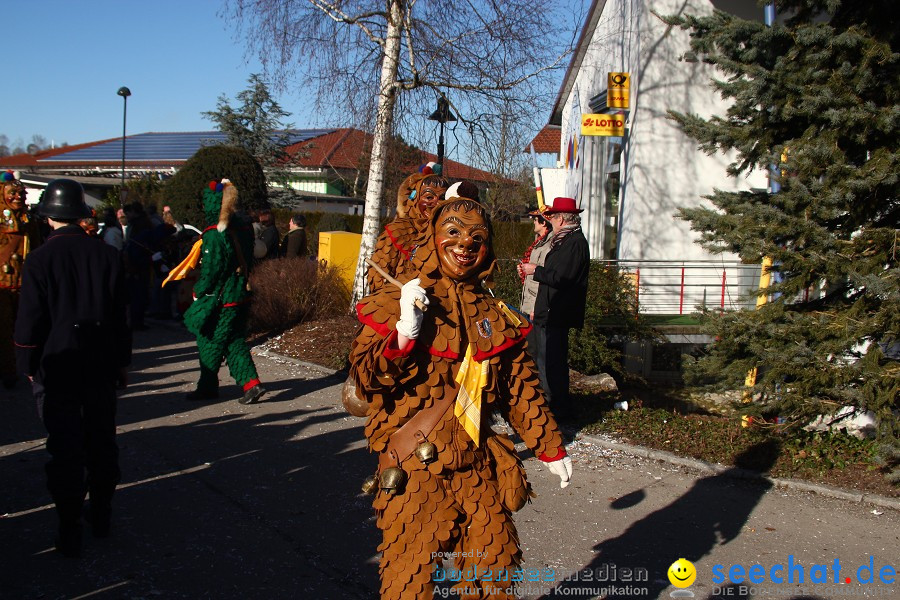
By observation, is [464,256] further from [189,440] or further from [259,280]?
[259,280]

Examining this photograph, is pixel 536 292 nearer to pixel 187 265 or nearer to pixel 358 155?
pixel 187 265

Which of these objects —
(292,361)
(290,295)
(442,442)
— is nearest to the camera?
(442,442)

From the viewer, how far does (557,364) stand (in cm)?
709

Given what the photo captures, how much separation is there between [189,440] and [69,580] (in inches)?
105

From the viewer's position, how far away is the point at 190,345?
1166 cm

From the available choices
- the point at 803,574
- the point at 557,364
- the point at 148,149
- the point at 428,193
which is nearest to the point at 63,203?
the point at 428,193

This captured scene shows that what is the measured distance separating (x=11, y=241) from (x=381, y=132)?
5.50 m

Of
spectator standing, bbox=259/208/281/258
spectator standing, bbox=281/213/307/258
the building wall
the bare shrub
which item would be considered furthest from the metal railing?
spectator standing, bbox=259/208/281/258

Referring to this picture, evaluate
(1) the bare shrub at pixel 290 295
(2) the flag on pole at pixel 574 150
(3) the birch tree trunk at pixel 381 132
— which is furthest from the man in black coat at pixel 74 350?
(2) the flag on pole at pixel 574 150

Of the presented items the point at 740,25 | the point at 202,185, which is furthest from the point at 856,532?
the point at 202,185

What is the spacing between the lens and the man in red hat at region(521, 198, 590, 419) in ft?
22.5

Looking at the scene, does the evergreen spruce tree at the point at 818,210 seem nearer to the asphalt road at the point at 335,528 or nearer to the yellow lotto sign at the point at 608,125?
the asphalt road at the point at 335,528

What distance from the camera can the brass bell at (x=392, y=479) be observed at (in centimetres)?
308

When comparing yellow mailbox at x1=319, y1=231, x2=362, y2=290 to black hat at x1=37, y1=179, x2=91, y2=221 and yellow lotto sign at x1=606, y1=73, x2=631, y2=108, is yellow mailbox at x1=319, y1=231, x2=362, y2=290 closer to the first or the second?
yellow lotto sign at x1=606, y1=73, x2=631, y2=108
